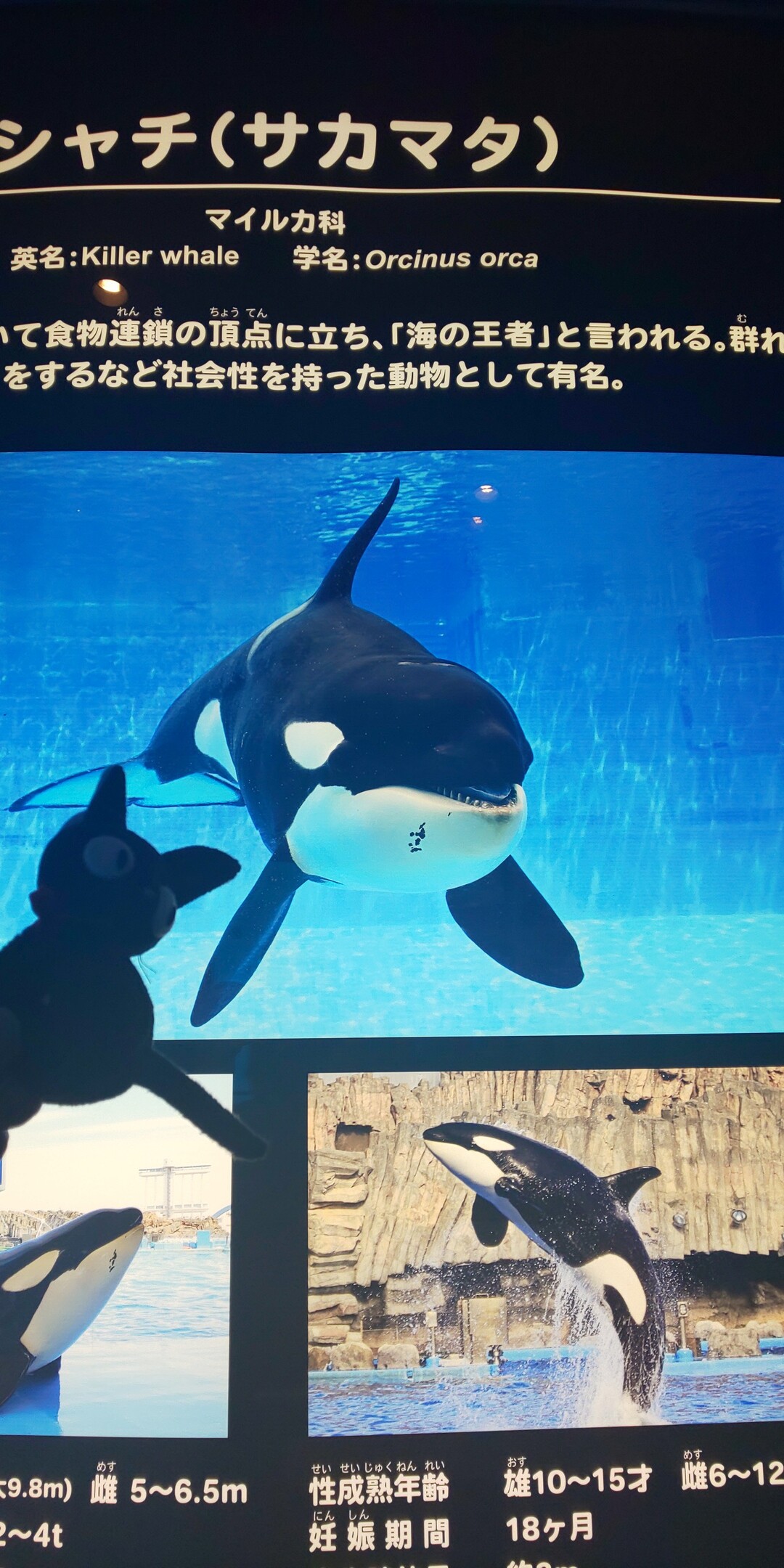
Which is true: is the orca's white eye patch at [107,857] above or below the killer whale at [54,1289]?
above

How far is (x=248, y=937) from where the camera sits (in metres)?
2.51

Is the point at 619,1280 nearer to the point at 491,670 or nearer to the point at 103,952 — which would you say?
the point at 491,670

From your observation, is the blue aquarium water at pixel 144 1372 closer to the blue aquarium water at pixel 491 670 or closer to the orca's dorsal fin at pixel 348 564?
the blue aquarium water at pixel 491 670

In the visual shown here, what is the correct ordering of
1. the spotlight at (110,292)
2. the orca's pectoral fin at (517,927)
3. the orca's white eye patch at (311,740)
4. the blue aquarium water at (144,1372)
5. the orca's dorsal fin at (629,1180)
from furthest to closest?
the spotlight at (110,292) < the orca's white eye patch at (311,740) < the orca's pectoral fin at (517,927) < the orca's dorsal fin at (629,1180) < the blue aquarium water at (144,1372)

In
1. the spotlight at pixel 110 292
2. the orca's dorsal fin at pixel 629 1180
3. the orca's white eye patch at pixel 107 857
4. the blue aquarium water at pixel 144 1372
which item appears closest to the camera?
the orca's white eye patch at pixel 107 857

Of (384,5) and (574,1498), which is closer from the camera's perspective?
(574,1498)

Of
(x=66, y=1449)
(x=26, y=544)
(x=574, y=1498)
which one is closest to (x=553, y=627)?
(x=26, y=544)

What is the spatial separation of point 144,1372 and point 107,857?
1.54 metres

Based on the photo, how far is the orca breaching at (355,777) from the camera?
8.34ft

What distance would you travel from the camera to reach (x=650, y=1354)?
7.79ft

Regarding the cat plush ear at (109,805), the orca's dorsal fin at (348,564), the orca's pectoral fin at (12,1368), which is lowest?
the orca's pectoral fin at (12,1368)

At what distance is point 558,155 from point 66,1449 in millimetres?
3234

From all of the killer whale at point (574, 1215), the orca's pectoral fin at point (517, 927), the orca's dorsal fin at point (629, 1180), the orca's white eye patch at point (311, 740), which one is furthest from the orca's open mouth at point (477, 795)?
the orca's dorsal fin at point (629, 1180)

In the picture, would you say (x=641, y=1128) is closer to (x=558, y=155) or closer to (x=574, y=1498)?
(x=574, y=1498)
